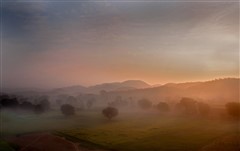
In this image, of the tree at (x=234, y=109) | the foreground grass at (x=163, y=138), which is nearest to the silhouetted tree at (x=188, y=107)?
the tree at (x=234, y=109)

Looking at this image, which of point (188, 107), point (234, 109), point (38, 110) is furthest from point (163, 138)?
point (38, 110)

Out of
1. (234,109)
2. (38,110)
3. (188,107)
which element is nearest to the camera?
(234,109)

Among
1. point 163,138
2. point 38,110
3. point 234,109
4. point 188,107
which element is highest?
point 38,110

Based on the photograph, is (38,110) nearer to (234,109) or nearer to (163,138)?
(163,138)

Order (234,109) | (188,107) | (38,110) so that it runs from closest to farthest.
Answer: (234,109)
(188,107)
(38,110)

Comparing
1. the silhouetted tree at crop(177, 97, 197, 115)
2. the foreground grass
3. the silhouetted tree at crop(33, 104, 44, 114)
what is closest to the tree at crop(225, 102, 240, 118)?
the foreground grass

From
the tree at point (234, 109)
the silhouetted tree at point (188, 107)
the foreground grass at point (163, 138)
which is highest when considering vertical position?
the silhouetted tree at point (188, 107)

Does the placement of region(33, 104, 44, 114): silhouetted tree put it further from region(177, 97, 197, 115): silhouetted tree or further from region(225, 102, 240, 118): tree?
region(225, 102, 240, 118): tree

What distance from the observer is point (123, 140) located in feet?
249

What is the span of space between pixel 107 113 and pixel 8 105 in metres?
63.8

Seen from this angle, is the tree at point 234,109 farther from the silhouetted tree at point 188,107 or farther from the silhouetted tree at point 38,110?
the silhouetted tree at point 38,110

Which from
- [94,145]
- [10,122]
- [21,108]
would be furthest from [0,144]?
[21,108]

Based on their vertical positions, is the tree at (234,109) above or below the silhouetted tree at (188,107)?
below

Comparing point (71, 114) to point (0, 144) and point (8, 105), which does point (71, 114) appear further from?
point (0, 144)
